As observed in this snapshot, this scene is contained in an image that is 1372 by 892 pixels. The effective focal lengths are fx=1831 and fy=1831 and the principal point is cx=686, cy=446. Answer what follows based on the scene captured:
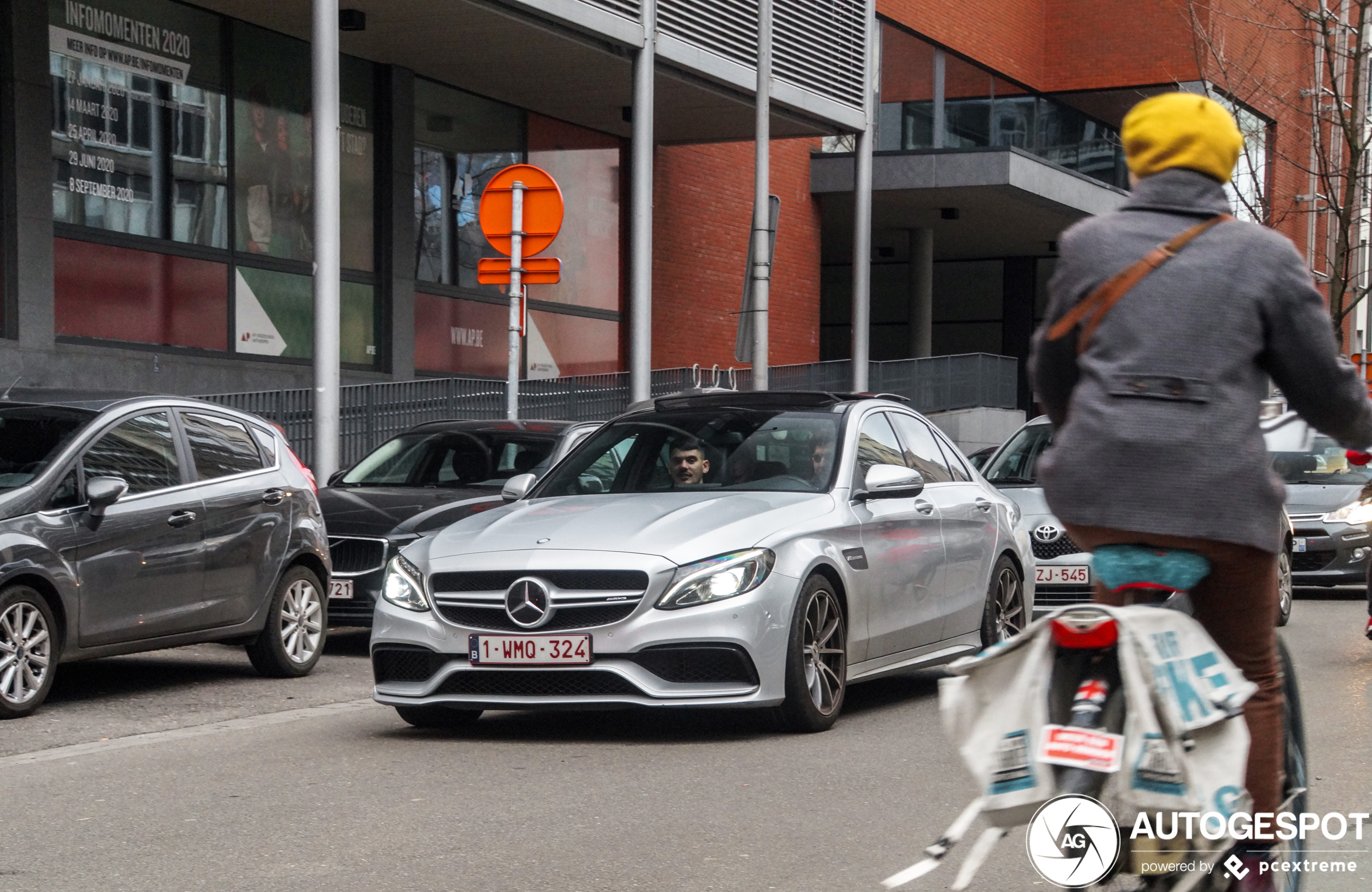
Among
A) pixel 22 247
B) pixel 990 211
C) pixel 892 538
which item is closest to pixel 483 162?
pixel 22 247

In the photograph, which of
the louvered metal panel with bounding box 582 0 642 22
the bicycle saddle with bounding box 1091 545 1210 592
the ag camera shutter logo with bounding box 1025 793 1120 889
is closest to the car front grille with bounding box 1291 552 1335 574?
the louvered metal panel with bounding box 582 0 642 22

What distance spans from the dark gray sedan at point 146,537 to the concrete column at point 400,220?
1067 centimetres

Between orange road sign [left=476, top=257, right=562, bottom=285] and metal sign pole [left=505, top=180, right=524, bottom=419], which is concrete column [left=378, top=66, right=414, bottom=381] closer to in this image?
orange road sign [left=476, top=257, right=562, bottom=285]

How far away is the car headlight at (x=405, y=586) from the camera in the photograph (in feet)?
25.8

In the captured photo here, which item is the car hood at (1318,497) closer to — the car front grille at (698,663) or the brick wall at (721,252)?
the brick wall at (721,252)

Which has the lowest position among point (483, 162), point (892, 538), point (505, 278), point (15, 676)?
point (15, 676)

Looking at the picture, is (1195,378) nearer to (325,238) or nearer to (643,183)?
(325,238)

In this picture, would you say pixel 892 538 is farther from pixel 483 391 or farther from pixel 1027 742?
pixel 483 391

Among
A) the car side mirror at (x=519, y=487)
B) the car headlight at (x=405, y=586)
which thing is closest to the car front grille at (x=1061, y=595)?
the car side mirror at (x=519, y=487)

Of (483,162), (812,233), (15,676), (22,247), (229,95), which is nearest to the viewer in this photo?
(15,676)

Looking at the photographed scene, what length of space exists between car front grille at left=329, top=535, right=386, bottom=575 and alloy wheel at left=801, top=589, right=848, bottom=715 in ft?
14.5

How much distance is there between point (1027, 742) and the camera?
342 centimetres

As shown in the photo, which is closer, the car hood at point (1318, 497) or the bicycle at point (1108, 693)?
the bicycle at point (1108, 693)

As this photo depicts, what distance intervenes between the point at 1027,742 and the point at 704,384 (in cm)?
2241
